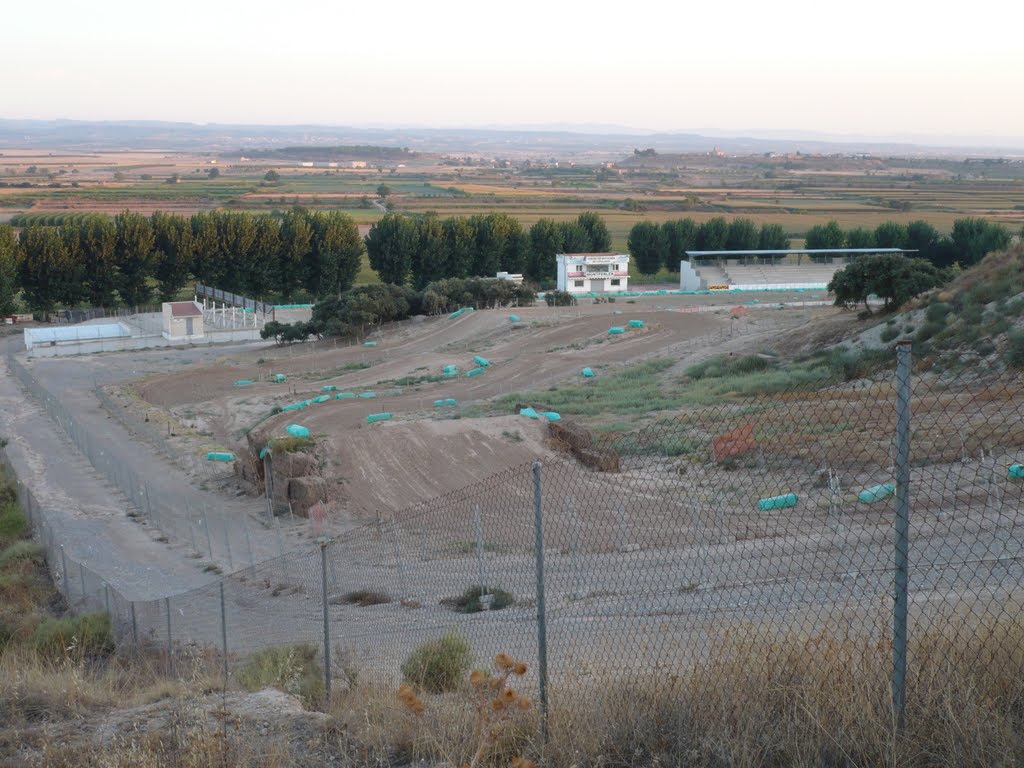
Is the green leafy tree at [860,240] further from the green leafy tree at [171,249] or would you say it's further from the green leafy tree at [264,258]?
the green leafy tree at [171,249]

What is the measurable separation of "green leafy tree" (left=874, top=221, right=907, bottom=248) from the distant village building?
5005 cm

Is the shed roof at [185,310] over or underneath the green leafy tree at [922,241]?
underneath

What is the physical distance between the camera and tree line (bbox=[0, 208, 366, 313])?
2736 inches

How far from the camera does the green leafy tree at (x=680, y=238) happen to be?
281 ft

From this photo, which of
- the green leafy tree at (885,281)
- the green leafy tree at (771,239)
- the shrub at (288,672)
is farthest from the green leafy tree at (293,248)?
the shrub at (288,672)

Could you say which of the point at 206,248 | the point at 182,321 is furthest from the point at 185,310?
the point at 206,248

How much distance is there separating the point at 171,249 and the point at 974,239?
5590cm

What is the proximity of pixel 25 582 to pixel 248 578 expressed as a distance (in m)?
4.62

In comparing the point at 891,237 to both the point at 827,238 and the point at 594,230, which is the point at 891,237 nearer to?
the point at 827,238

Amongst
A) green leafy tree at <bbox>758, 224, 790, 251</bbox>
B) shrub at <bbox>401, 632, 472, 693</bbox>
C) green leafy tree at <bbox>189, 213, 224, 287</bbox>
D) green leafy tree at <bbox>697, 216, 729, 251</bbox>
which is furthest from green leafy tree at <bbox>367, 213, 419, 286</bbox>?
shrub at <bbox>401, 632, 472, 693</bbox>

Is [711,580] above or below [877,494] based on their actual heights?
below

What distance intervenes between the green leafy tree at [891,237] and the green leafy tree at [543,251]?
24.2 m

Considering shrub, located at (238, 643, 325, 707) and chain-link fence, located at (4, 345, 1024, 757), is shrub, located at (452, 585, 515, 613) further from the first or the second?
shrub, located at (238, 643, 325, 707)

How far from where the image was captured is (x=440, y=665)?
952 centimetres
